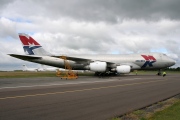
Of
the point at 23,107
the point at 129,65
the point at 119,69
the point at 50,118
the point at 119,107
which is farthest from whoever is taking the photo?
the point at 129,65

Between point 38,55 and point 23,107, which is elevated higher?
point 38,55

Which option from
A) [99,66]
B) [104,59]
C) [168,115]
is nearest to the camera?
[168,115]

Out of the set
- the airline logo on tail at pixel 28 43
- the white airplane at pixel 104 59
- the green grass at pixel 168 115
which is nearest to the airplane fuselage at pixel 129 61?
the white airplane at pixel 104 59

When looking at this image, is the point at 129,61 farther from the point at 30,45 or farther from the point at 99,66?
the point at 30,45

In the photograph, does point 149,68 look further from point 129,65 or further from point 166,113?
point 166,113

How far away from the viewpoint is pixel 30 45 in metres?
34.7

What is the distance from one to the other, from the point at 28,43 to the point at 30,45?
0.44m

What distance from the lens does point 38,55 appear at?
34781mm

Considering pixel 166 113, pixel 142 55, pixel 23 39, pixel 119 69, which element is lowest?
pixel 166 113

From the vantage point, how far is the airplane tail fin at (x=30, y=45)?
34438 millimetres

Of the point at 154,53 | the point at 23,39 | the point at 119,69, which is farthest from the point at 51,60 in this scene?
the point at 154,53

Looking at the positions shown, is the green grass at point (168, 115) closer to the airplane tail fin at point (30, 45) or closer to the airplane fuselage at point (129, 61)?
the airplane fuselage at point (129, 61)

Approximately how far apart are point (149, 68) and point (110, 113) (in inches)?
1173

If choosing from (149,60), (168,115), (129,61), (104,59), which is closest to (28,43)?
(104,59)
